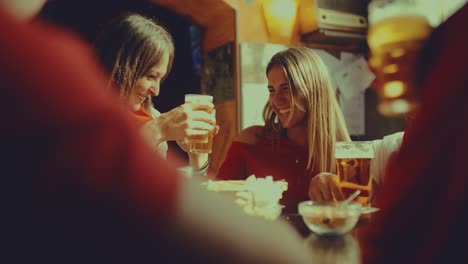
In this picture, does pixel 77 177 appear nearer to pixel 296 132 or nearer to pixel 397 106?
pixel 397 106

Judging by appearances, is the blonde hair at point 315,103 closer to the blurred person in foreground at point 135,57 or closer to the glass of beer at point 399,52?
the blurred person in foreground at point 135,57

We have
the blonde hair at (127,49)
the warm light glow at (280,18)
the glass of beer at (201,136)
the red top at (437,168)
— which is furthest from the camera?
the warm light glow at (280,18)

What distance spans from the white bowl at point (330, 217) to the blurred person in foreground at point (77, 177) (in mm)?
670

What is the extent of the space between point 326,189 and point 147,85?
3.97 ft

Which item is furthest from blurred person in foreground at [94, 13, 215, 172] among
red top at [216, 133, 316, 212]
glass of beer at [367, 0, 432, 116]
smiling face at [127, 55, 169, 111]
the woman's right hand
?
glass of beer at [367, 0, 432, 116]

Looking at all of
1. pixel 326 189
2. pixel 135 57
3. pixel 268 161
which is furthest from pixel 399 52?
pixel 268 161

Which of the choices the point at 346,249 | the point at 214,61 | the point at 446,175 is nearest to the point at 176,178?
the point at 446,175

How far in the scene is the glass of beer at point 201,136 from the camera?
5.80ft

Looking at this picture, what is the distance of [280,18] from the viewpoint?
11.3 ft

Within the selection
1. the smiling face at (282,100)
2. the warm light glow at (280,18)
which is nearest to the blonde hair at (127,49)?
the smiling face at (282,100)

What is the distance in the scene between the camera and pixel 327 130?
229 cm

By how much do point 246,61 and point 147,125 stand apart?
179 cm

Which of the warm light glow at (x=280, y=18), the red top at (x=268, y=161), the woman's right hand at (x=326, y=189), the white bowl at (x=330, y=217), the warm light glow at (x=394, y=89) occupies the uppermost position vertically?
the warm light glow at (x=280, y=18)

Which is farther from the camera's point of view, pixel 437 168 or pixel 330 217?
pixel 330 217
